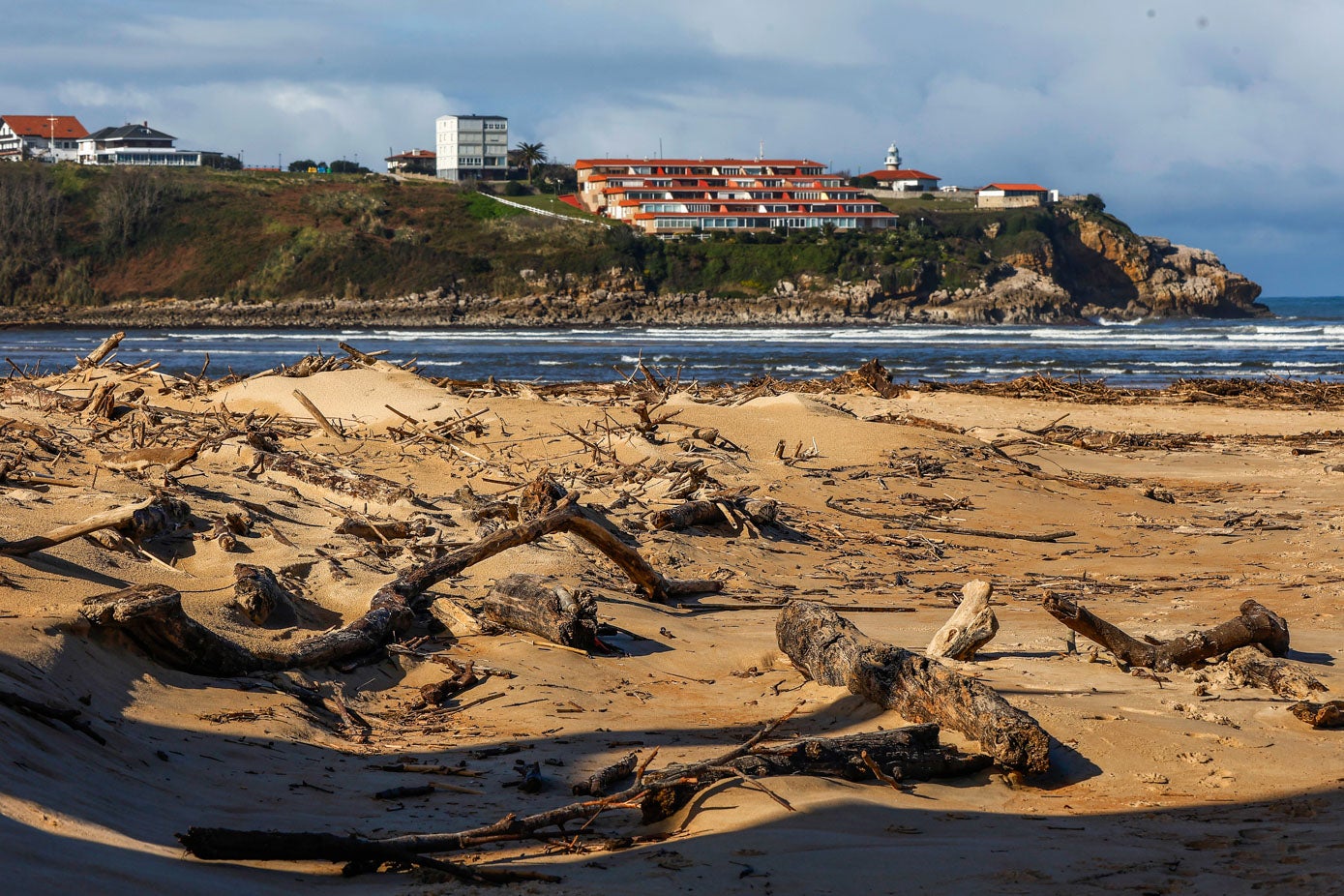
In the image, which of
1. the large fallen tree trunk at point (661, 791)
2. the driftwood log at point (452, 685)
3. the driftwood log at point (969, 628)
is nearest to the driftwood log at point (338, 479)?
the driftwood log at point (452, 685)

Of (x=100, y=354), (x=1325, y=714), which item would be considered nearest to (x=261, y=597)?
(x=1325, y=714)

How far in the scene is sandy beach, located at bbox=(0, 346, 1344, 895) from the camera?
310 centimetres

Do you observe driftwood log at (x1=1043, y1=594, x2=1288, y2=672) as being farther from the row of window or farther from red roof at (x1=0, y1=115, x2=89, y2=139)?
red roof at (x1=0, y1=115, x2=89, y2=139)

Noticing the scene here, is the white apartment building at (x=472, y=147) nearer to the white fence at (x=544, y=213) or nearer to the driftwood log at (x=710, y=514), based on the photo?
Result: the white fence at (x=544, y=213)

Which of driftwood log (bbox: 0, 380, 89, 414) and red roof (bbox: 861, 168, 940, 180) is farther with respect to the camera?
red roof (bbox: 861, 168, 940, 180)

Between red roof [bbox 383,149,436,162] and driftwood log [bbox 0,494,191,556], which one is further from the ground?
red roof [bbox 383,149,436,162]

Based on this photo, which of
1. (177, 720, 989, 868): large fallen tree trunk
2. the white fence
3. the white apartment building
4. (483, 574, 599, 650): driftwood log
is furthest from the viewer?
the white apartment building

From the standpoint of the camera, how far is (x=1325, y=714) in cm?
437

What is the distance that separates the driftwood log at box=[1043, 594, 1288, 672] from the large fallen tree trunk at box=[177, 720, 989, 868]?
1.52 metres

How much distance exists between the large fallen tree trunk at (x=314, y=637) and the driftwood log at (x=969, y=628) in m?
1.91

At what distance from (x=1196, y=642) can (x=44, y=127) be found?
128702 millimetres

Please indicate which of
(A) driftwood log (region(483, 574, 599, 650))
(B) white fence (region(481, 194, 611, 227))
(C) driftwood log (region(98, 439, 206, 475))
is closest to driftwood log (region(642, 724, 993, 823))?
(A) driftwood log (region(483, 574, 599, 650))

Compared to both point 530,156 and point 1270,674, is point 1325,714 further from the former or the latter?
point 530,156

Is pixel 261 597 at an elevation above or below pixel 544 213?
below
